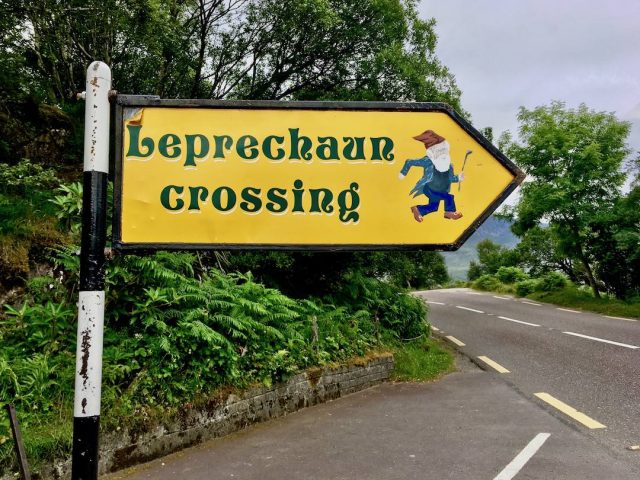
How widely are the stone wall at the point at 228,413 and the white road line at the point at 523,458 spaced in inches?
122

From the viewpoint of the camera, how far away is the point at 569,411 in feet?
20.3

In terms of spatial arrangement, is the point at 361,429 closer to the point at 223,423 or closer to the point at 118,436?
the point at 223,423

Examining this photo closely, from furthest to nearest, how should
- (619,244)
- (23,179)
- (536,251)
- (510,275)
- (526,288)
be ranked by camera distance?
1. (536,251)
2. (510,275)
3. (526,288)
4. (619,244)
5. (23,179)

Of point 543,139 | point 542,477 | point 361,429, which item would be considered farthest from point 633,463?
point 543,139

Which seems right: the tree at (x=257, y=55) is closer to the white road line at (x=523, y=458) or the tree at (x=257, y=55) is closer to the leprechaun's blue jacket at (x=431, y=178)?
the white road line at (x=523, y=458)

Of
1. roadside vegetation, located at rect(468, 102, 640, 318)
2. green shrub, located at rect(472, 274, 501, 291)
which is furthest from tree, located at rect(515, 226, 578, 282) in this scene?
roadside vegetation, located at rect(468, 102, 640, 318)

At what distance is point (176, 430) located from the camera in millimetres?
5035

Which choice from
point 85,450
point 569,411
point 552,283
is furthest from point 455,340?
point 552,283

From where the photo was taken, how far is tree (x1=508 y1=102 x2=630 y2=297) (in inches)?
775

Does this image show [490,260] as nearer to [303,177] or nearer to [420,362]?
[420,362]

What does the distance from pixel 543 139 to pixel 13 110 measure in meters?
20.4

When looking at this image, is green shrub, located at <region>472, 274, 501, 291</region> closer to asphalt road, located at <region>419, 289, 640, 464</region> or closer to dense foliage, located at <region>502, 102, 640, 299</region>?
dense foliage, located at <region>502, 102, 640, 299</region>

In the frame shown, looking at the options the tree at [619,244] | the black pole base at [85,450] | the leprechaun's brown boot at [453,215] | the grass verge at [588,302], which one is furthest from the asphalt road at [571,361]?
the black pole base at [85,450]

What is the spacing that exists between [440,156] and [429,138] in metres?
0.08
